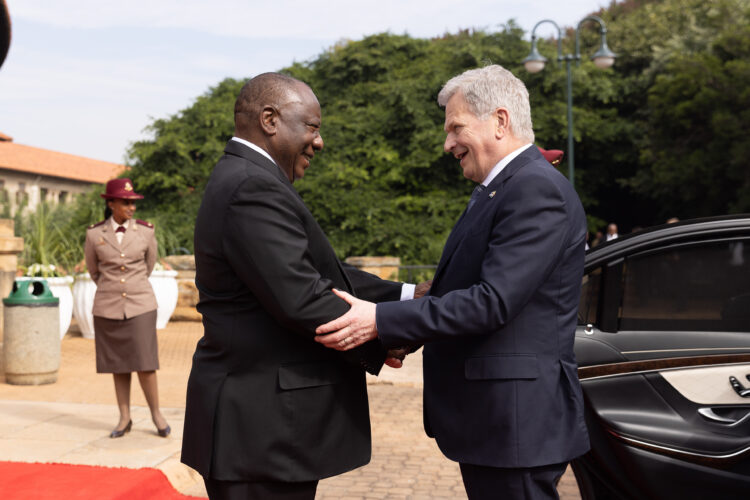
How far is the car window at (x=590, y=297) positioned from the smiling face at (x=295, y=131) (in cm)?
157

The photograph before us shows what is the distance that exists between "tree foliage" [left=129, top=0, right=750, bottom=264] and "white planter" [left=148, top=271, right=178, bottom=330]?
522 cm

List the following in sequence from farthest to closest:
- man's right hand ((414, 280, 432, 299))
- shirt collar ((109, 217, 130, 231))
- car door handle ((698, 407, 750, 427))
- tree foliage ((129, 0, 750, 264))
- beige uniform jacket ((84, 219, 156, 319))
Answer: tree foliage ((129, 0, 750, 264))
shirt collar ((109, 217, 130, 231))
beige uniform jacket ((84, 219, 156, 319))
man's right hand ((414, 280, 432, 299))
car door handle ((698, 407, 750, 427))

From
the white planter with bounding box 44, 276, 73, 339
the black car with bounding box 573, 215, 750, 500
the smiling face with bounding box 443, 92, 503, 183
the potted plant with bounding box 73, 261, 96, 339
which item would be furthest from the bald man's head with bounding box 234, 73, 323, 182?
the potted plant with bounding box 73, 261, 96, 339

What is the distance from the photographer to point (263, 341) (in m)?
2.44

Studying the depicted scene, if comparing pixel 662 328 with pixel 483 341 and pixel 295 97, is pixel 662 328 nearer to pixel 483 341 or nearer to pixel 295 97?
pixel 483 341

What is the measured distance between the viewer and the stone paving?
5230 millimetres

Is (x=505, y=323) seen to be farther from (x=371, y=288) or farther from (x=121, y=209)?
(x=121, y=209)

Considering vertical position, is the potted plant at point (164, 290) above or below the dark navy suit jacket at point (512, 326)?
below

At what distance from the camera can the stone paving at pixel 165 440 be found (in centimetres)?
523

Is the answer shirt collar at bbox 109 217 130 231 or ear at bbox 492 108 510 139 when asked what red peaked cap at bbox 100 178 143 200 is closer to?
shirt collar at bbox 109 217 130 231

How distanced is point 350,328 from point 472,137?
79 centimetres

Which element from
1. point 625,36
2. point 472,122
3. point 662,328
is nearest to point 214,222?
point 472,122

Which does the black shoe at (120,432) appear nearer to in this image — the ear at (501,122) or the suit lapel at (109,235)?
the suit lapel at (109,235)

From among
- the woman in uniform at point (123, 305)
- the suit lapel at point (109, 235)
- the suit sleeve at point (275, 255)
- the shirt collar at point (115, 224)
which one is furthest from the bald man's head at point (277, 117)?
the shirt collar at point (115, 224)
